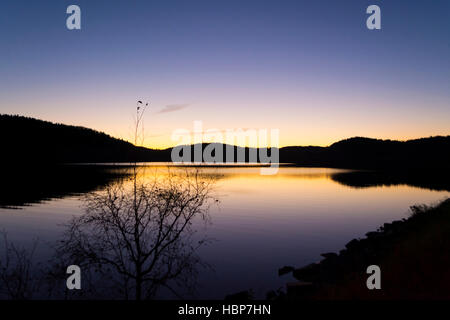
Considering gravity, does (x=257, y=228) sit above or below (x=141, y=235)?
below

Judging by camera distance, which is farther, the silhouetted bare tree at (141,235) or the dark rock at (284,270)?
the dark rock at (284,270)

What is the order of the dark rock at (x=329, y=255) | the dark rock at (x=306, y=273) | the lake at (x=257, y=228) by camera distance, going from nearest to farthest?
1. the dark rock at (x=306, y=273)
2. the lake at (x=257, y=228)
3. the dark rock at (x=329, y=255)

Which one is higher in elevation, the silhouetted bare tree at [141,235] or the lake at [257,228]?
the silhouetted bare tree at [141,235]

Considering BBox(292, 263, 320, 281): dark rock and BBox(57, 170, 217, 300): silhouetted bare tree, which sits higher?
BBox(57, 170, 217, 300): silhouetted bare tree

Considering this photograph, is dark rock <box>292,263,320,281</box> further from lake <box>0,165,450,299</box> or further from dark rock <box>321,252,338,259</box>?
dark rock <box>321,252,338,259</box>

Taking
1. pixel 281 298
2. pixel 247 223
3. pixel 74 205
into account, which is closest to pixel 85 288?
pixel 281 298

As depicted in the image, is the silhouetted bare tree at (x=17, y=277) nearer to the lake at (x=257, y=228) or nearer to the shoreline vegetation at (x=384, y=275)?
the lake at (x=257, y=228)

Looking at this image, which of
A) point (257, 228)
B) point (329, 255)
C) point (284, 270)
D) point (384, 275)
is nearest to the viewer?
point (384, 275)

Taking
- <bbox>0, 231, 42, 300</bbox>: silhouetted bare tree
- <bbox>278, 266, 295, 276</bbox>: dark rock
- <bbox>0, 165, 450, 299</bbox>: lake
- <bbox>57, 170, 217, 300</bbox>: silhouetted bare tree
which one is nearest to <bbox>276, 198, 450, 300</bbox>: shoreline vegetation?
<bbox>278, 266, 295, 276</bbox>: dark rock

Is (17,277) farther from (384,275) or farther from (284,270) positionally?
(384,275)

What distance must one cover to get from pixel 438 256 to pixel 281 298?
7515 millimetres

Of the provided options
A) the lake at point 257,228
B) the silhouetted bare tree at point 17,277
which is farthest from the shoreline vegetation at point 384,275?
the silhouetted bare tree at point 17,277

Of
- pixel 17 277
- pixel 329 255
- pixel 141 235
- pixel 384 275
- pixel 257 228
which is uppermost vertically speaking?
pixel 141 235

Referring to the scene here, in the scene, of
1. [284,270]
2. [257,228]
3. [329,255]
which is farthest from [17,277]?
[257,228]
